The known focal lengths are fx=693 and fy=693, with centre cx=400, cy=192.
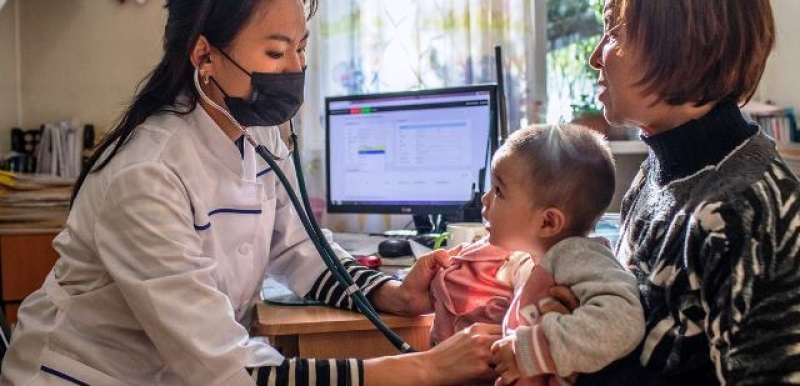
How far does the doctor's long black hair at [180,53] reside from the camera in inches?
46.9

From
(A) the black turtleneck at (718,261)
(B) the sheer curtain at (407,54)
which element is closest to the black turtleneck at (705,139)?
(A) the black turtleneck at (718,261)

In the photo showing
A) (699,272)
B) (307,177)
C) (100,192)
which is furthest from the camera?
(307,177)

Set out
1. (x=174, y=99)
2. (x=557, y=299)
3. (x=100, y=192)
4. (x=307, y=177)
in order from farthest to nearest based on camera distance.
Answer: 1. (x=307, y=177)
2. (x=174, y=99)
3. (x=100, y=192)
4. (x=557, y=299)

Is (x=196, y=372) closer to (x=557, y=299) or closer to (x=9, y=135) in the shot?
(x=557, y=299)

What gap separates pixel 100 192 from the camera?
3.57 ft

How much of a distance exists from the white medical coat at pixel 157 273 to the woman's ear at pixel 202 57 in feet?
0.26

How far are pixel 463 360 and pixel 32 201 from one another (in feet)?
6.39

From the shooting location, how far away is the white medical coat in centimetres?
102

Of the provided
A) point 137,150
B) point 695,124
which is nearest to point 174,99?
point 137,150

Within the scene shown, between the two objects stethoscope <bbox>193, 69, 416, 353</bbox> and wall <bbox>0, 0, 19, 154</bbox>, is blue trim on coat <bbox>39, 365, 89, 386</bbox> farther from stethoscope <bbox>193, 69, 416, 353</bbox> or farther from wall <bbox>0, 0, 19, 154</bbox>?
wall <bbox>0, 0, 19, 154</bbox>

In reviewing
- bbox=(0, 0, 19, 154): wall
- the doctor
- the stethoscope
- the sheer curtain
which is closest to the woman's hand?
the doctor

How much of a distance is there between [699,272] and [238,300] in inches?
32.2

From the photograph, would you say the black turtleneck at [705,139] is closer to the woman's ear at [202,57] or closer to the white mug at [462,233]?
the white mug at [462,233]

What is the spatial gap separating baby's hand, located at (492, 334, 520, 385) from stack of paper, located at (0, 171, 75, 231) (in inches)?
76.7
